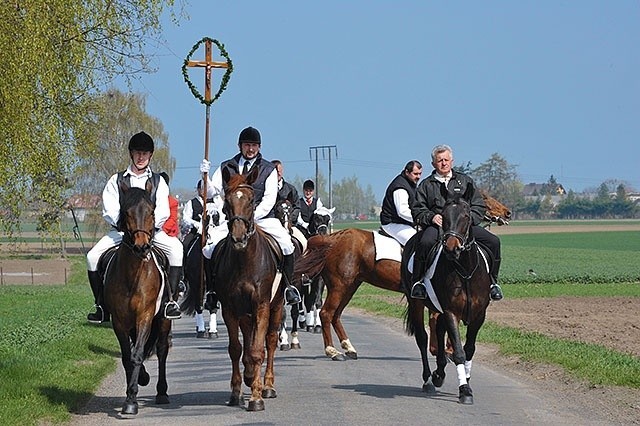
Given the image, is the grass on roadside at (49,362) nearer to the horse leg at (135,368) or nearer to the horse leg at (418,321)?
the horse leg at (135,368)

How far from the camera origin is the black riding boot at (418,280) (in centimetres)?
1312

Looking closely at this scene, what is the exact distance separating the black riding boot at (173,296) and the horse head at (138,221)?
2.72 ft

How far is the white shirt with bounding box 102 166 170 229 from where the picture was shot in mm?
11805

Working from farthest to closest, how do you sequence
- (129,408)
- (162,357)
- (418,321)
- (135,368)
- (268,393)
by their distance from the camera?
(418,321)
(162,357)
(268,393)
(135,368)
(129,408)

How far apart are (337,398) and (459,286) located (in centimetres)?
188

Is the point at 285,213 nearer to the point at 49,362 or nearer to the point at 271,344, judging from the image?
the point at 49,362

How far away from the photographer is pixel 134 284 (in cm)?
1160

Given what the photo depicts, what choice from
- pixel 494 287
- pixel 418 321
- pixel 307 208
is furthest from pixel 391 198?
pixel 307 208

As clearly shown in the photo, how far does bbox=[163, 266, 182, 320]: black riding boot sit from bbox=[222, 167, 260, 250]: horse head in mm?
→ 1022

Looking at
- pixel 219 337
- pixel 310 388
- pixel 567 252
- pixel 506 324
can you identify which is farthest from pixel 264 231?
pixel 567 252

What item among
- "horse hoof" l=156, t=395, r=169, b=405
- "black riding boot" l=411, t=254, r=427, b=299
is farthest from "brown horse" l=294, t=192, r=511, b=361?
"horse hoof" l=156, t=395, r=169, b=405

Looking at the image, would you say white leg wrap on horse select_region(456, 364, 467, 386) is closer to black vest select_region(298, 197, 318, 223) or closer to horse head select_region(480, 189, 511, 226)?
horse head select_region(480, 189, 511, 226)

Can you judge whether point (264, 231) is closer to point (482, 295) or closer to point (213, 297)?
point (213, 297)

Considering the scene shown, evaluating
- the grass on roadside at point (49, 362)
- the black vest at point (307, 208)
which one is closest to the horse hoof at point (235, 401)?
the grass on roadside at point (49, 362)
